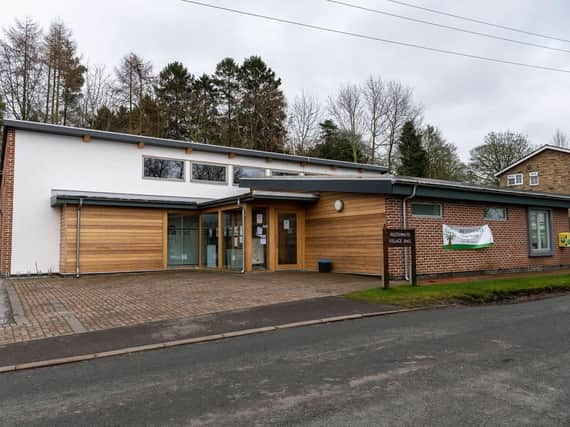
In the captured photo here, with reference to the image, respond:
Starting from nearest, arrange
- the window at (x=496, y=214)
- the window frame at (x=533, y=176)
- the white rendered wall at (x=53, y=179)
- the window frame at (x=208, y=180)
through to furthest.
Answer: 1. the window at (x=496, y=214)
2. the white rendered wall at (x=53, y=179)
3. the window frame at (x=208, y=180)
4. the window frame at (x=533, y=176)

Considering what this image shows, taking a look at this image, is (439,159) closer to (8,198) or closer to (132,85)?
(132,85)

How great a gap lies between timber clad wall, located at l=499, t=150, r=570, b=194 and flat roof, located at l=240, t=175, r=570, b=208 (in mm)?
18696

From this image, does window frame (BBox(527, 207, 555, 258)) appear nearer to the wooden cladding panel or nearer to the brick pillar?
the wooden cladding panel

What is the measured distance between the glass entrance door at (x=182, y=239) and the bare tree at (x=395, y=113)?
854 inches

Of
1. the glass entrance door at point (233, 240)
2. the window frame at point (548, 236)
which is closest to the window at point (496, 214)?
the window frame at point (548, 236)

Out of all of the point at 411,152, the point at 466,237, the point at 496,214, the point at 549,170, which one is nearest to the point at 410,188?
the point at 466,237

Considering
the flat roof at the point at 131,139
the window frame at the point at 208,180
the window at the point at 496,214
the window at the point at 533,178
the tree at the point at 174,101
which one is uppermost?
the tree at the point at 174,101

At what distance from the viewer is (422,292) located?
10148 millimetres

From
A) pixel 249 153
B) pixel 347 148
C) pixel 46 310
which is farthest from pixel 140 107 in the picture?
pixel 46 310

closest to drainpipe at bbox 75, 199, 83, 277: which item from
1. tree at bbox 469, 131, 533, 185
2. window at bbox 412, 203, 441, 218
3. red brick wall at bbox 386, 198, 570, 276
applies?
red brick wall at bbox 386, 198, 570, 276

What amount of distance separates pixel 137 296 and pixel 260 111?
2569cm

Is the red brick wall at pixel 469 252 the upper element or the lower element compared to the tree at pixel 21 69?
lower

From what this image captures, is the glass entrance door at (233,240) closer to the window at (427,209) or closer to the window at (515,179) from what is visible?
the window at (427,209)

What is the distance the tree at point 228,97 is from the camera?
3303 cm
